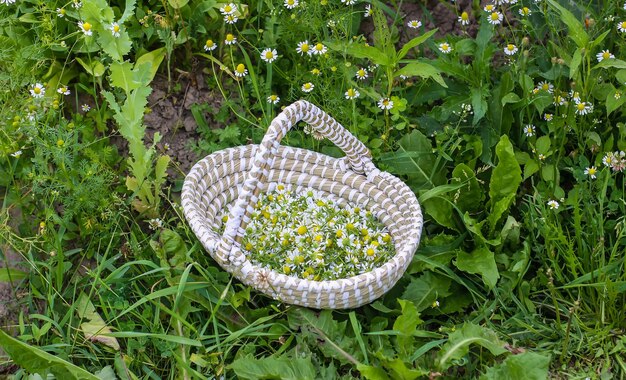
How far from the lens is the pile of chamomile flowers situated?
2785 mm

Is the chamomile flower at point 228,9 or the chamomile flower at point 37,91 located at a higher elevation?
the chamomile flower at point 228,9

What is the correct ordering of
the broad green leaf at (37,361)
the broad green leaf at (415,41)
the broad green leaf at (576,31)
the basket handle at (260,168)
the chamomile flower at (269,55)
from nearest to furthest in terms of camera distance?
the broad green leaf at (37,361)
the basket handle at (260,168)
the broad green leaf at (576,31)
the broad green leaf at (415,41)
the chamomile flower at (269,55)

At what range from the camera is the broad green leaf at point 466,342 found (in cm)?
243

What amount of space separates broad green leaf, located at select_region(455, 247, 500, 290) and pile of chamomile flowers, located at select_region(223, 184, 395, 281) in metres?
0.25

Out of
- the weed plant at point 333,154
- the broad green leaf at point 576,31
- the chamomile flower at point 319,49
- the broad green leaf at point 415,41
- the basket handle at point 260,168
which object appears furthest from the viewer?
the chamomile flower at point 319,49

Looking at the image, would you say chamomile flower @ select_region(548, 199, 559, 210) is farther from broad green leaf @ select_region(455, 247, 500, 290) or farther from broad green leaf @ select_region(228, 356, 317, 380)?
broad green leaf @ select_region(228, 356, 317, 380)

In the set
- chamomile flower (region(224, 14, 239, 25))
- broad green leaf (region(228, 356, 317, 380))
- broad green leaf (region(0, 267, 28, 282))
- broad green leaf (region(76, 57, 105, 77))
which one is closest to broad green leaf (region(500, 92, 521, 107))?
chamomile flower (region(224, 14, 239, 25))

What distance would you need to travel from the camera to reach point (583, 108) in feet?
9.69

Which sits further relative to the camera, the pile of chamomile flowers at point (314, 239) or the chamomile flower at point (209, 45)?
the chamomile flower at point (209, 45)

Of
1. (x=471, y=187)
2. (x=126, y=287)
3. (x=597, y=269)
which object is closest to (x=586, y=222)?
(x=597, y=269)

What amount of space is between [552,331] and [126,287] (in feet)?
4.87

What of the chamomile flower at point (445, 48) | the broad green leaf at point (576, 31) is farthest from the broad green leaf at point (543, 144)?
the chamomile flower at point (445, 48)

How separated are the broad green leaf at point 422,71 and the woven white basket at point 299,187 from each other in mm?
321

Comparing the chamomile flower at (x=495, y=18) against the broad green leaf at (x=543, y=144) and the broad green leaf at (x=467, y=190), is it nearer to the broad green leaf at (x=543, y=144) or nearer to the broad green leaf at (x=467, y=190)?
the broad green leaf at (x=543, y=144)
